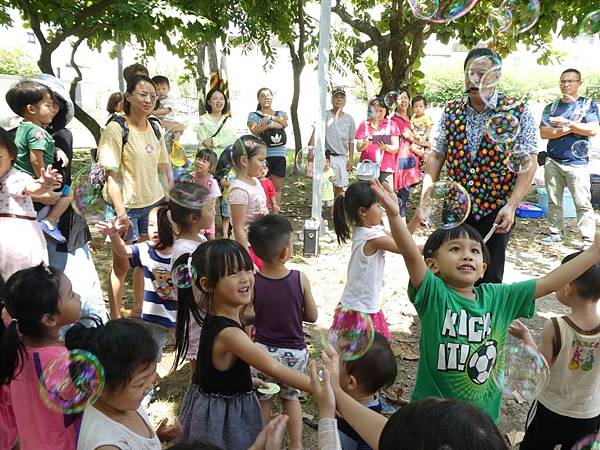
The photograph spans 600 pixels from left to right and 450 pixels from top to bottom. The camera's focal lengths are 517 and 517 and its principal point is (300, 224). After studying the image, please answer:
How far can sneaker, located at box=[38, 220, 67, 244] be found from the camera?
3217 millimetres

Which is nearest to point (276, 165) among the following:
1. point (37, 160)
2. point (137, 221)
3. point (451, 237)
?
point (137, 221)

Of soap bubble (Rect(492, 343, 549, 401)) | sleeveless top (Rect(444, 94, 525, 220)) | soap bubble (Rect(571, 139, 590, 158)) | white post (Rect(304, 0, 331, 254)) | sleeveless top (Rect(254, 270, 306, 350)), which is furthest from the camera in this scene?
soap bubble (Rect(571, 139, 590, 158))

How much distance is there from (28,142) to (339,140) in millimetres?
5095

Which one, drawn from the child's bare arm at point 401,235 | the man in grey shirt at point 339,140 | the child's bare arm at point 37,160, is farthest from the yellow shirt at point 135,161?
the man in grey shirt at point 339,140

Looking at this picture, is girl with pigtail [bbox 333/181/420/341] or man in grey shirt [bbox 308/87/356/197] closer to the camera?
girl with pigtail [bbox 333/181/420/341]

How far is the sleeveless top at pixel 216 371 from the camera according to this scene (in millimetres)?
2023

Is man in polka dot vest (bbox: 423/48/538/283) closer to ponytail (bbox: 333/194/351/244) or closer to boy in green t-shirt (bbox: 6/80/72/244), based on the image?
ponytail (bbox: 333/194/351/244)

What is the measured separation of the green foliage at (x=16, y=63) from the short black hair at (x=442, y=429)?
112 ft

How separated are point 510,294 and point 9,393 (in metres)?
2.11

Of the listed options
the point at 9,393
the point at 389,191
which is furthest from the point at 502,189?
the point at 9,393

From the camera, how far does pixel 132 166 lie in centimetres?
376

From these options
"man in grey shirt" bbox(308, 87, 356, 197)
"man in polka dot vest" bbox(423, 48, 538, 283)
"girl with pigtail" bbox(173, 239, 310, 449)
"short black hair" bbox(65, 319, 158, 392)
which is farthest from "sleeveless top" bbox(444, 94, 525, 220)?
"man in grey shirt" bbox(308, 87, 356, 197)

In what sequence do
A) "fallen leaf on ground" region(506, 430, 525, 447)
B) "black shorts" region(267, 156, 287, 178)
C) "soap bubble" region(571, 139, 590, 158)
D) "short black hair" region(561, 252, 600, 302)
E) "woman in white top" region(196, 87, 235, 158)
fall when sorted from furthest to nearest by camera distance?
"black shorts" region(267, 156, 287, 178), "soap bubble" region(571, 139, 590, 158), "woman in white top" region(196, 87, 235, 158), "fallen leaf on ground" region(506, 430, 525, 447), "short black hair" region(561, 252, 600, 302)

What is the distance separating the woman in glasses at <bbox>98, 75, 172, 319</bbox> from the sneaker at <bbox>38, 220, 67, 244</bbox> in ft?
1.19
